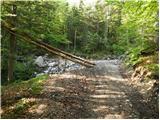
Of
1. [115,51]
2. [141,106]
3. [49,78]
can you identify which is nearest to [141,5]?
[141,106]

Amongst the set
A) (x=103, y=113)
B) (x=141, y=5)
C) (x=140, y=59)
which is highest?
(x=141, y=5)

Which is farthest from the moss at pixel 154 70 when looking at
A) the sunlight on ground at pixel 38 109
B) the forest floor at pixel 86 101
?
the sunlight on ground at pixel 38 109

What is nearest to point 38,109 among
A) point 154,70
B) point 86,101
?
point 86,101

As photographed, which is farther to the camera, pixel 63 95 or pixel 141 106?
pixel 63 95

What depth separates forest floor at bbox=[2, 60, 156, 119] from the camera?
9570 mm

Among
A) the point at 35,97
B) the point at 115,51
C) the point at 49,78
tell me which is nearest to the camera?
the point at 35,97

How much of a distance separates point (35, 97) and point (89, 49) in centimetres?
3054

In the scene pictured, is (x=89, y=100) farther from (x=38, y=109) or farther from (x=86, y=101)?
(x=38, y=109)

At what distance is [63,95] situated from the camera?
11711 millimetres

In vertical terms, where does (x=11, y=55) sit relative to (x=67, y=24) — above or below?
below

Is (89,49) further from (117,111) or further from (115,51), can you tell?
(117,111)

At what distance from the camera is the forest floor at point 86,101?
9.57m

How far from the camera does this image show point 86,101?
11.0 meters

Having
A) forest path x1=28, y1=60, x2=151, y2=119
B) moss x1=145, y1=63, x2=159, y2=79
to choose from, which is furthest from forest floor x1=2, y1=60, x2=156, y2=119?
moss x1=145, y1=63, x2=159, y2=79
